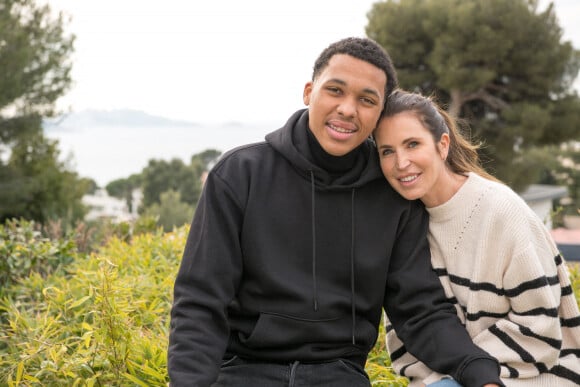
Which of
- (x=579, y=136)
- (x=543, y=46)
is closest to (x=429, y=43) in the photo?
(x=543, y=46)

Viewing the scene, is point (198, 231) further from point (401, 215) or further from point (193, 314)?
point (401, 215)

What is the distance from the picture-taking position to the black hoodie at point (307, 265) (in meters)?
2.02

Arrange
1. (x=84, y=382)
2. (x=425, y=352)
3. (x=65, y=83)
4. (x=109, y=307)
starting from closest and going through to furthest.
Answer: (x=425, y=352)
(x=109, y=307)
(x=84, y=382)
(x=65, y=83)

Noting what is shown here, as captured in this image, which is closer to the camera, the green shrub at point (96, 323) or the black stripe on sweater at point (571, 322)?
the black stripe on sweater at point (571, 322)

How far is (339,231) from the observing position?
217 centimetres

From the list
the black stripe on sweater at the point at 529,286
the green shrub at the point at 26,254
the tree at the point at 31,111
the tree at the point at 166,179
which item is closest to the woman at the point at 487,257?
the black stripe on sweater at the point at 529,286

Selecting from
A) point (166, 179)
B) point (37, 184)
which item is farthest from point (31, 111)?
point (166, 179)

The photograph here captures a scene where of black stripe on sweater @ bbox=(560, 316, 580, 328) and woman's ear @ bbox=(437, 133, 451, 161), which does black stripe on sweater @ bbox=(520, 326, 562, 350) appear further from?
woman's ear @ bbox=(437, 133, 451, 161)

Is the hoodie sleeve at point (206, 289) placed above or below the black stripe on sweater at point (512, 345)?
above

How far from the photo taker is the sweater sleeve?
2.01m

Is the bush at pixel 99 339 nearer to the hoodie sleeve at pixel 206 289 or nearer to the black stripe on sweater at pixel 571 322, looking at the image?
the hoodie sleeve at pixel 206 289

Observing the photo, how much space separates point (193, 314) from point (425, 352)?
76 cm

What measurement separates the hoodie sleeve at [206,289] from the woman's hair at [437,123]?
63 centimetres

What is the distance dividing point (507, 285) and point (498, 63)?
18250 mm
